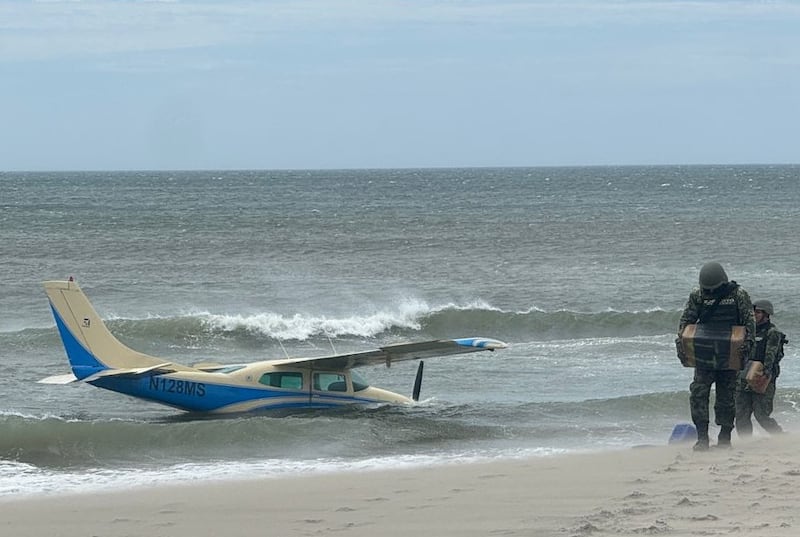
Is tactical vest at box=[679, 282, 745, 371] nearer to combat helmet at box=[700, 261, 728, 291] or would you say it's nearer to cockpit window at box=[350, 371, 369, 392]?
combat helmet at box=[700, 261, 728, 291]

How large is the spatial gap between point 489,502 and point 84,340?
884 centimetres

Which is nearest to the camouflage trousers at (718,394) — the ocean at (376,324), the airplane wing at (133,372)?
the ocean at (376,324)

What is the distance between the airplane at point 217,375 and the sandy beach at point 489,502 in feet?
16.3

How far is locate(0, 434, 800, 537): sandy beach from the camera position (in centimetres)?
879

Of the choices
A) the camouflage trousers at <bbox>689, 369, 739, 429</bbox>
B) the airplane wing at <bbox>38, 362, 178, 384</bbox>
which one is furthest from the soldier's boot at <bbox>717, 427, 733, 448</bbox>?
the airplane wing at <bbox>38, 362, 178, 384</bbox>

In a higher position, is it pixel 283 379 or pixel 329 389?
pixel 283 379

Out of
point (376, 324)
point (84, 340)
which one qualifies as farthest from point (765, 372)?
point (376, 324)

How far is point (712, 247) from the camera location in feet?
161

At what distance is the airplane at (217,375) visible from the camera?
16766 mm

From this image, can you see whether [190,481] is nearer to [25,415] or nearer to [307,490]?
[307,490]

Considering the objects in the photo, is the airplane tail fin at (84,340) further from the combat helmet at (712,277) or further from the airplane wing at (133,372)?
the combat helmet at (712,277)

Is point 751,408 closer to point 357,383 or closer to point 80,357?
point 357,383

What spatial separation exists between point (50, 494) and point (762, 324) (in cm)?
707

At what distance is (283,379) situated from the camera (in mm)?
17344
